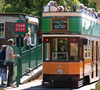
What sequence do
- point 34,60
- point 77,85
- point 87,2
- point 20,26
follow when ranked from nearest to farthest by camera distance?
1. point 77,85
2. point 20,26
3. point 34,60
4. point 87,2

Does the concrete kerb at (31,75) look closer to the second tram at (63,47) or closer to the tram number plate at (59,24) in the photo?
the second tram at (63,47)

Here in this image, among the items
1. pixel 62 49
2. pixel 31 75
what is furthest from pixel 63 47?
pixel 31 75

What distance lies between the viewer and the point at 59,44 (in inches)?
615

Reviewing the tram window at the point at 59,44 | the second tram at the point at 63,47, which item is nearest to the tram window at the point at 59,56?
the second tram at the point at 63,47

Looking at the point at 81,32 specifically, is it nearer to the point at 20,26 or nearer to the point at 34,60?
the point at 20,26

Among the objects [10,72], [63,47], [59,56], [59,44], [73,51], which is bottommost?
[10,72]

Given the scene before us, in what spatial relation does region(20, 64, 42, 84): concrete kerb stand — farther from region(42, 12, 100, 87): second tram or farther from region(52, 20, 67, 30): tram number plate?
region(52, 20, 67, 30): tram number plate

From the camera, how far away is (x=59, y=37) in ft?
51.1

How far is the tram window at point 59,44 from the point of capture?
15609 millimetres

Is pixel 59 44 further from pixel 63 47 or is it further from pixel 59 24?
pixel 59 24

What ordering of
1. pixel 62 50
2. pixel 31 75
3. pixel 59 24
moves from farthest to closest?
pixel 31 75
pixel 62 50
pixel 59 24

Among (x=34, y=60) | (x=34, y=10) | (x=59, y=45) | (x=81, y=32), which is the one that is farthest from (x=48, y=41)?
(x=34, y=10)

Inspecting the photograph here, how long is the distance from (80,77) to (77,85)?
428mm

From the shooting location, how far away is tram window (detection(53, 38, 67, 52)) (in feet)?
51.2
